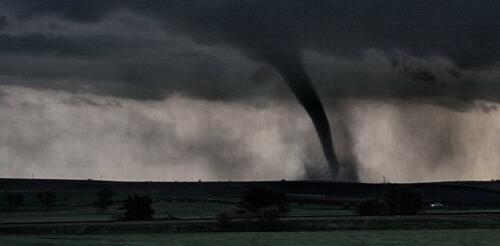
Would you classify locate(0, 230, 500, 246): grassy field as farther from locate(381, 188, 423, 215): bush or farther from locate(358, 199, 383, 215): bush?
locate(358, 199, 383, 215): bush

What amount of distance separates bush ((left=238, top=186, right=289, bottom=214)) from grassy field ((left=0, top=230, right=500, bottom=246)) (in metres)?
19.4

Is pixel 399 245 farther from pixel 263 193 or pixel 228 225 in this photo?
pixel 263 193

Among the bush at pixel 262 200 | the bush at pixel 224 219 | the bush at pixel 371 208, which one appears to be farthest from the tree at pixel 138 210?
the bush at pixel 371 208

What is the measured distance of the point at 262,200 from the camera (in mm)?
125625

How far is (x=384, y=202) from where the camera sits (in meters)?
138

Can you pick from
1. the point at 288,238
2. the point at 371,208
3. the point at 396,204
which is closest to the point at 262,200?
the point at 371,208

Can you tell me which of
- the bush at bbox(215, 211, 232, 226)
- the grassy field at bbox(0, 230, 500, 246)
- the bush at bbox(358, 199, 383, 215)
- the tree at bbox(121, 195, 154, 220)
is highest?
the bush at bbox(358, 199, 383, 215)

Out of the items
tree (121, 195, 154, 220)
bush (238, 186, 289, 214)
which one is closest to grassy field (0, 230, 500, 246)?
bush (238, 186, 289, 214)

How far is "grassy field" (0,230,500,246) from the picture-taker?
8550cm

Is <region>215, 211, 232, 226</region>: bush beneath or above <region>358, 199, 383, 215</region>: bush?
beneath

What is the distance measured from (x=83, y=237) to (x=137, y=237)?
517cm

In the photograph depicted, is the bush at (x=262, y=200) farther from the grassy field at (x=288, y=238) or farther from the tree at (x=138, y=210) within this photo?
the grassy field at (x=288, y=238)

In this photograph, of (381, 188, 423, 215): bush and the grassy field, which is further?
(381, 188, 423, 215): bush

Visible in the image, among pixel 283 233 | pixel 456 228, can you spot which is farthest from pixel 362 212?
pixel 283 233
